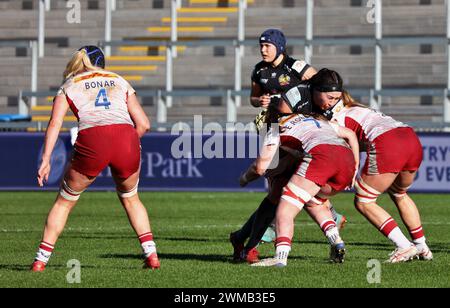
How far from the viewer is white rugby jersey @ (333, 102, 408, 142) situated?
417 inches

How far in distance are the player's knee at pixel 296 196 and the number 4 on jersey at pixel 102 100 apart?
5.54 ft

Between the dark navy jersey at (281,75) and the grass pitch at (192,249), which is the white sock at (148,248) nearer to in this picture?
the grass pitch at (192,249)

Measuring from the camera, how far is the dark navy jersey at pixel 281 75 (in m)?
12.0

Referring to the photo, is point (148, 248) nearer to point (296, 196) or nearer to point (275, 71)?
point (296, 196)

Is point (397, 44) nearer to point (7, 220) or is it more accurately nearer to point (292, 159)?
point (7, 220)

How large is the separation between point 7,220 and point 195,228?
2972mm

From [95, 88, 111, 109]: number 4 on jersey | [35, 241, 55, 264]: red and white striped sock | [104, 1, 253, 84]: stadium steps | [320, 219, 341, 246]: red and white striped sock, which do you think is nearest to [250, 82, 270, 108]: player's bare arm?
[320, 219, 341, 246]: red and white striped sock

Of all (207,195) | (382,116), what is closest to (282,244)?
(382,116)

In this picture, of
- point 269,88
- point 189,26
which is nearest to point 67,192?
point 269,88

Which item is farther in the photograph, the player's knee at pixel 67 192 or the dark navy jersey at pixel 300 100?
the dark navy jersey at pixel 300 100

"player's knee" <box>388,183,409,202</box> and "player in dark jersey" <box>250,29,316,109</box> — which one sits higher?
"player in dark jersey" <box>250,29,316,109</box>

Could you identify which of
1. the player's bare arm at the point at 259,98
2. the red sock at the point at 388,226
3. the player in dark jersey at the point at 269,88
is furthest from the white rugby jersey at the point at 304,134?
the player's bare arm at the point at 259,98

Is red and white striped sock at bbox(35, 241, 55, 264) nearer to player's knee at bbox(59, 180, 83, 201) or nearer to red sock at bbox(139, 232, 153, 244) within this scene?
player's knee at bbox(59, 180, 83, 201)

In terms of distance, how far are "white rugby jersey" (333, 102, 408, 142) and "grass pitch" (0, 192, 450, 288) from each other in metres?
1.18
